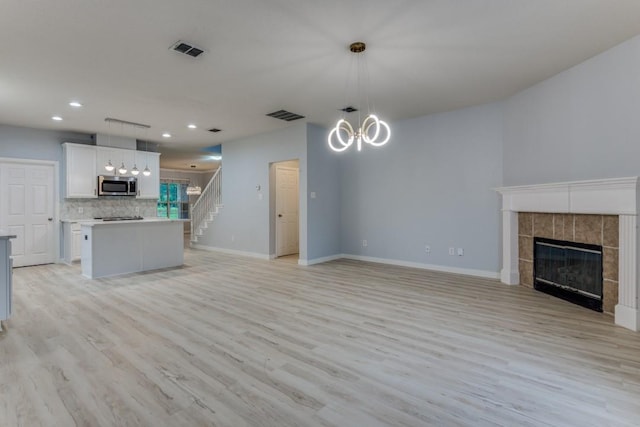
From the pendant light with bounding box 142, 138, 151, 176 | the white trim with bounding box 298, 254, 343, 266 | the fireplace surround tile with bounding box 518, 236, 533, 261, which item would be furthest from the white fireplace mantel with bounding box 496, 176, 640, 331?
the pendant light with bounding box 142, 138, 151, 176

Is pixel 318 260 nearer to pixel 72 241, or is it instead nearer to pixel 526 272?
pixel 526 272

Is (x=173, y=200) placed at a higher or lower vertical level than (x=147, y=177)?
lower

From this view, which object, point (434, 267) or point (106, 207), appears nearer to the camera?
point (434, 267)

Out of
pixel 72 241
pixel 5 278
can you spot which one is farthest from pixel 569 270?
pixel 72 241

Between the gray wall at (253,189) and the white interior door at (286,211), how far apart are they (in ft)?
1.26

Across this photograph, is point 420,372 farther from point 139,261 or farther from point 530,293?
point 139,261

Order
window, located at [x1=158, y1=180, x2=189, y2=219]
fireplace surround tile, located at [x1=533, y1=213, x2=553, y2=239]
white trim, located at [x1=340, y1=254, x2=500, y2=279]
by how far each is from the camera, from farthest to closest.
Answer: window, located at [x1=158, y1=180, x2=189, y2=219], white trim, located at [x1=340, y1=254, x2=500, y2=279], fireplace surround tile, located at [x1=533, y1=213, x2=553, y2=239]

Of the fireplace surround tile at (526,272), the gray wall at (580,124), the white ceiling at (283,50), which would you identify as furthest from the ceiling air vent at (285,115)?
the fireplace surround tile at (526,272)

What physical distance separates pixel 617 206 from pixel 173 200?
14.8 metres

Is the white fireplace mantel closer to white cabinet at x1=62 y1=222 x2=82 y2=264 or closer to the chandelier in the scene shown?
the chandelier

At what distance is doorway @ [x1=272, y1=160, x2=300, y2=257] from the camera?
7824 millimetres

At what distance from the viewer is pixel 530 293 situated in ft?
14.9

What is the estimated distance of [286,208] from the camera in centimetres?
A: 810

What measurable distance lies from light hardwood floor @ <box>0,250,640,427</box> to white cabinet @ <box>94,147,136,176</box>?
11.7 feet
